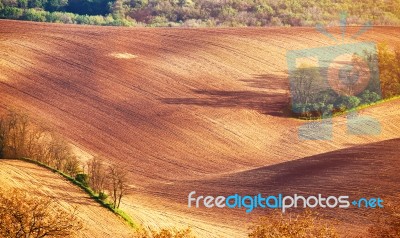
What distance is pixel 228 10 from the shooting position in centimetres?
5503

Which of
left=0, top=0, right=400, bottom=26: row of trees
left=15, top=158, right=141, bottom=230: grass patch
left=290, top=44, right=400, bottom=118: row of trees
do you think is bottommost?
left=15, top=158, right=141, bottom=230: grass patch

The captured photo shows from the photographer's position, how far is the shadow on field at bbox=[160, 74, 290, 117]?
43.0 metres

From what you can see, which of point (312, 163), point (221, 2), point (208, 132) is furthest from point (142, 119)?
point (221, 2)

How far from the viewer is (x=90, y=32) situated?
48156 millimetres

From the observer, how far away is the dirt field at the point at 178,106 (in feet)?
113

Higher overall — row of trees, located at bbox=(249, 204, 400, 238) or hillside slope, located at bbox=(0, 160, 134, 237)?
row of trees, located at bbox=(249, 204, 400, 238)

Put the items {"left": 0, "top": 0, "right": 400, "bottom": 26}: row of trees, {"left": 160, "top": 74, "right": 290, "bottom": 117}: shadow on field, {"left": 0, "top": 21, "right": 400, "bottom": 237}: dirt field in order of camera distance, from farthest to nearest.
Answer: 1. {"left": 0, "top": 0, "right": 400, "bottom": 26}: row of trees
2. {"left": 160, "top": 74, "right": 290, "bottom": 117}: shadow on field
3. {"left": 0, "top": 21, "right": 400, "bottom": 237}: dirt field

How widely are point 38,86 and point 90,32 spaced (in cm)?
730

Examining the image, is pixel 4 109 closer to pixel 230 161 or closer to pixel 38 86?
pixel 38 86

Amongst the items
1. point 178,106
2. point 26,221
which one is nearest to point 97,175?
point 26,221

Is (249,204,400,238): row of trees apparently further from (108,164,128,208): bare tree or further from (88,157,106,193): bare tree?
(88,157,106,193): bare tree

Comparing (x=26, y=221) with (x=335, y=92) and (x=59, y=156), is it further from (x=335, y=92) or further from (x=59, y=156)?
(x=335, y=92)

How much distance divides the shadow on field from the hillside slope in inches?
445

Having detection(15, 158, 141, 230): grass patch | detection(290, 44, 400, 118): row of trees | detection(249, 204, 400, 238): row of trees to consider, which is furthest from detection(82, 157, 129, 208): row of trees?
detection(290, 44, 400, 118): row of trees
